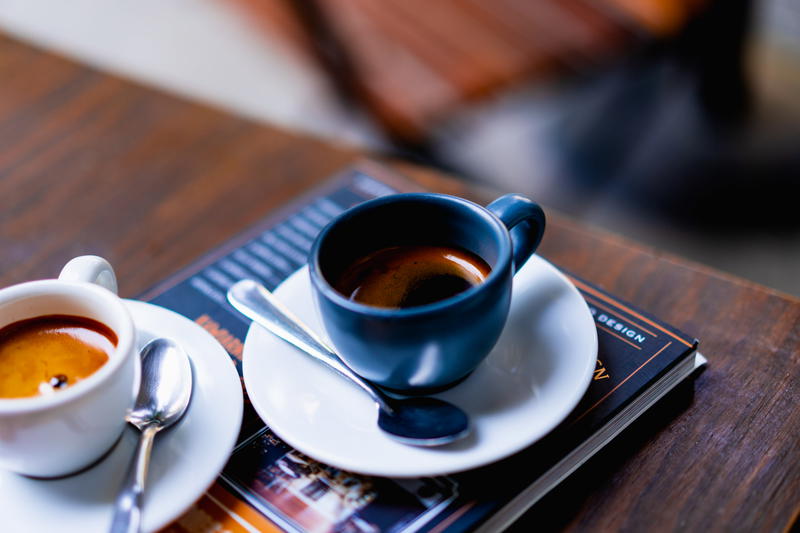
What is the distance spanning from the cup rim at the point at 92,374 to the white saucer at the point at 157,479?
0.17ft

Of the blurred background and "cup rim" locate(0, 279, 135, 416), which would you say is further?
the blurred background

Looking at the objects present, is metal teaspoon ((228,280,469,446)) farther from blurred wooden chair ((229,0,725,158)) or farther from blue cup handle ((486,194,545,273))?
blurred wooden chair ((229,0,725,158))

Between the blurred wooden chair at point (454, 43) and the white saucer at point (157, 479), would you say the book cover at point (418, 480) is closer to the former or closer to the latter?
the white saucer at point (157, 479)

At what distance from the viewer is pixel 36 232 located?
2.29 feet

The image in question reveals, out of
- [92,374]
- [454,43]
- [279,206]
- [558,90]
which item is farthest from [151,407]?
[558,90]

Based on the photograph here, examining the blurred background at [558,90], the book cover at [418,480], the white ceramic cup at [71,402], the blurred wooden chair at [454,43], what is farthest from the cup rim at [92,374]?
the blurred wooden chair at [454,43]

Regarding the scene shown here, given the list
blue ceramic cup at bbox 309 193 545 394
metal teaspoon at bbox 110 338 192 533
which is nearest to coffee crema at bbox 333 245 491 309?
blue ceramic cup at bbox 309 193 545 394

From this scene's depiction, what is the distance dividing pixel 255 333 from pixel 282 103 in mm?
1230

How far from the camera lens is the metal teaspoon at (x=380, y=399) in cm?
42

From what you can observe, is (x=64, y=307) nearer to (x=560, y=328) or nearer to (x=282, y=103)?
(x=560, y=328)

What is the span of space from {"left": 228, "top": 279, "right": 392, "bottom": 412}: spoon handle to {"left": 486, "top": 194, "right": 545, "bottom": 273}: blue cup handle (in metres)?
0.12

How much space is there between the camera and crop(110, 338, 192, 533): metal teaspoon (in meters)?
0.40

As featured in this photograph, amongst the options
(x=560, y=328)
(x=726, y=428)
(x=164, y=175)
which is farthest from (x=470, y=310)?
(x=164, y=175)

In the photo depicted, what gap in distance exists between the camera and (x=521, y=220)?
47 cm
